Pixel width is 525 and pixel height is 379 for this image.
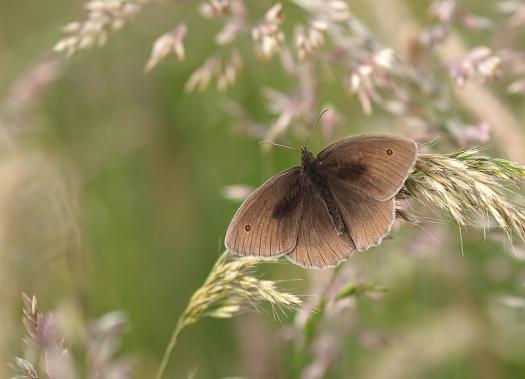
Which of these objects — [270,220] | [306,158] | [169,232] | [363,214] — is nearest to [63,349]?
[270,220]

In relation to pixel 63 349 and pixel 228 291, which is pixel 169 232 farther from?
pixel 63 349

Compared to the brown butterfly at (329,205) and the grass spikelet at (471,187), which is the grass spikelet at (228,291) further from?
the grass spikelet at (471,187)

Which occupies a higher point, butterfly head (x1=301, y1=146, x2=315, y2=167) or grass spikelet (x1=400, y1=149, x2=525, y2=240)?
grass spikelet (x1=400, y1=149, x2=525, y2=240)

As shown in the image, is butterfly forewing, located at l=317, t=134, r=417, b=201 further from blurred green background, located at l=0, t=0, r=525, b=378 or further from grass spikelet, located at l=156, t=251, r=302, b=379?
grass spikelet, located at l=156, t=251, r=302, b=379

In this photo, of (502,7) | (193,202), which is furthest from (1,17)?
(502,7)

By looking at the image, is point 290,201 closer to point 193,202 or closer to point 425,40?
point 425,40

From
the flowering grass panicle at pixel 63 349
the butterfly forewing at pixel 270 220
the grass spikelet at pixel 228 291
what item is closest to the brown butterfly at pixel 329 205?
the butterfly forewing at pixel 270 220

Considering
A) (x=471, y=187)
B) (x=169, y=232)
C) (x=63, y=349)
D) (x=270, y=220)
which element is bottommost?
(x=169, y=232)

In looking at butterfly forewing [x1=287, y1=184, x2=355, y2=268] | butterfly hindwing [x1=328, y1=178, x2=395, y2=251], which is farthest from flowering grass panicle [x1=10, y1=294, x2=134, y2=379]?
butterfly hindwing [x1=328, y1=178, x2=395, y2=251]
